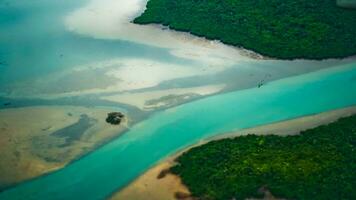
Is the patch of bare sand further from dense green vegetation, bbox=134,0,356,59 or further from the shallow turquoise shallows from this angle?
dense green vegetation, bbox=134,0,356,59

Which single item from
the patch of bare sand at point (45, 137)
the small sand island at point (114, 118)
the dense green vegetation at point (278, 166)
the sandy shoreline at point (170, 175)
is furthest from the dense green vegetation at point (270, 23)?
the patch of bare sand at point (45, 137)

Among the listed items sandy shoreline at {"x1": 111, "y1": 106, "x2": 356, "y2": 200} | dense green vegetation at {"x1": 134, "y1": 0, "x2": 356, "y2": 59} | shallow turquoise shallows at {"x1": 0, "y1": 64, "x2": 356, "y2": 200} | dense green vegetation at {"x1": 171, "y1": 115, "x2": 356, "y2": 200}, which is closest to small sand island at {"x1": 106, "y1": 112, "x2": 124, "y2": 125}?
shallow turquoise shallows at {"x1": 0, "y1": 64, "x2": 356, "y2": 200}

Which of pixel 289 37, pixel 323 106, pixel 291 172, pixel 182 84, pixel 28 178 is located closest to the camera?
pixel 291 172

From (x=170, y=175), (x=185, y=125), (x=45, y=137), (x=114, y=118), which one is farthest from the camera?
(x=114, y=118)

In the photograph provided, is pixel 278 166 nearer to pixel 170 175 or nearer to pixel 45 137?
pixel 170 175

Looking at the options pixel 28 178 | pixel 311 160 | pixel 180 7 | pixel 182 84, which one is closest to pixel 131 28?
pixel 180 7

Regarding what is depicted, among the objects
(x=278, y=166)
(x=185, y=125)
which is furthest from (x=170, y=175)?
(x=278, y=166)

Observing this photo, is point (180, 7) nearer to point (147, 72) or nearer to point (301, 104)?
point (147, 72)
